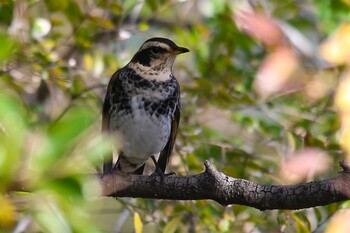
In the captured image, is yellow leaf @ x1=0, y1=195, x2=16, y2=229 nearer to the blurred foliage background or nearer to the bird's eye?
the blurred foliage background

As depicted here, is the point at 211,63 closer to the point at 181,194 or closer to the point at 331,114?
the point at 331,114

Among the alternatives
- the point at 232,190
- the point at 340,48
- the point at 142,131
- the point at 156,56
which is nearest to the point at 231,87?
the point at 156,56

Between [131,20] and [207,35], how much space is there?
72 centimetres

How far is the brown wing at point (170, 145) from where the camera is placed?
13.8ft

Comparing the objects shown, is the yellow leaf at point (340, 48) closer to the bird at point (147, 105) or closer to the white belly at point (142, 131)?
the bird at point (147, 105)

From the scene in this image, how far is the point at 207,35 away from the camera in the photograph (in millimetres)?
4758

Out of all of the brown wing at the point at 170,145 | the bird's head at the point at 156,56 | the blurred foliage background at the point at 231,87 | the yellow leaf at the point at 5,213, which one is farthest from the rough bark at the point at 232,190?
the yellow leaf at the point at 5,213

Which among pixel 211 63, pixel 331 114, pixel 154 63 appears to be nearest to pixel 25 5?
pixel 154 63

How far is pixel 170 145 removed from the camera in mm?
4262

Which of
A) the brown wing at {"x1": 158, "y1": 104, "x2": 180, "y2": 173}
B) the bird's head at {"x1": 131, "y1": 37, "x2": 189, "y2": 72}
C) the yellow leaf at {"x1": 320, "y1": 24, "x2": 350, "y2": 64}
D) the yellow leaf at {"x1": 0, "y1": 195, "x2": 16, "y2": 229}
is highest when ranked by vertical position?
the yellow leaf at {"x1": 0, "y1": 195, "x2": 16, "y2": 229}

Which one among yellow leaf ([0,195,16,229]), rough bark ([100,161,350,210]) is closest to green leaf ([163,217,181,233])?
rough bark ([100,161,350,210])

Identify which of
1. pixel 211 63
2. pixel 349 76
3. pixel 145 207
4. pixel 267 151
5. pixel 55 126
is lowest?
pixel 267 151

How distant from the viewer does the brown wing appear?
4.21 meters

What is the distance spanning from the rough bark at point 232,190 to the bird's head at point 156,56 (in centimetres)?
114
